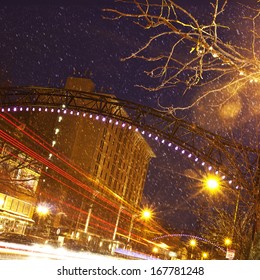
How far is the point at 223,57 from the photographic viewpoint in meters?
4.75

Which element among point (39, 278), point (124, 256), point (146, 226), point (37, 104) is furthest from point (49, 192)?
point (39, 278)

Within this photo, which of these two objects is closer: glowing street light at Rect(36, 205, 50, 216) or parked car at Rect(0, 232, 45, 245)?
parked car at Rect(0, 232, 45, 245)

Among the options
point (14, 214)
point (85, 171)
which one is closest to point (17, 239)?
point (14, 214)

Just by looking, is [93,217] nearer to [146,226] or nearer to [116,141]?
[146,226]

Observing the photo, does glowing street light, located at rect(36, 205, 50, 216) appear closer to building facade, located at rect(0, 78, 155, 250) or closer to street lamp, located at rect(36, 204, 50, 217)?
street lamp, located at rect(36, 204, 50, 217)

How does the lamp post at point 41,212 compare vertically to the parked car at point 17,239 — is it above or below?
above

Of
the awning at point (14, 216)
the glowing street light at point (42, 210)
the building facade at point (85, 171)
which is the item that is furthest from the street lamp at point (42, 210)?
the awning at point (14, 216)

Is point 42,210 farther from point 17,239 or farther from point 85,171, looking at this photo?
point 17,239

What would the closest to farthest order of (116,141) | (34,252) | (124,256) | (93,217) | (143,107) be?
(34,252) < (143,107) < (124,256) < (93,217) < (116,141)

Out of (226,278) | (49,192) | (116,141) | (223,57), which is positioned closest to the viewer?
(223,57)

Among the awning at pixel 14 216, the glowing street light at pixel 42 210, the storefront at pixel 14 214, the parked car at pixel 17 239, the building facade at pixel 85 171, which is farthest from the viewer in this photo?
the glowing street light at pixel 42 210

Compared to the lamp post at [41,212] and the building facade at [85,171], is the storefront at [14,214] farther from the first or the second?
the building facade at [85,171]

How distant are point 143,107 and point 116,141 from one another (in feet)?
182

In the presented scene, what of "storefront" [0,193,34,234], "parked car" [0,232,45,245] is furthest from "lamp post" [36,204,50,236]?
"parked car" [0,232,45,245]
